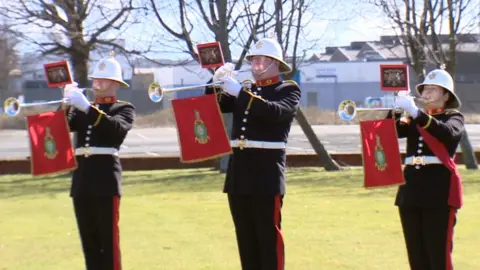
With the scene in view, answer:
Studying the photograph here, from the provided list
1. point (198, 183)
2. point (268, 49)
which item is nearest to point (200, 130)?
point (268, 49)

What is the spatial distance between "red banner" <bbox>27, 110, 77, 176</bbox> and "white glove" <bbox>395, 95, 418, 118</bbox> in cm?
232

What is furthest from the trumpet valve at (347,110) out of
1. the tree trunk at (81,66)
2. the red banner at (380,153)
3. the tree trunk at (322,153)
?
the tree trunk at (81,66)

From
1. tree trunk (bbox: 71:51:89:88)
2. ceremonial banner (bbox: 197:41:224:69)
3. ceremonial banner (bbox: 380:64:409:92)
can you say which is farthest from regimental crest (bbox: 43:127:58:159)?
tree trunk (bbox: 71:51:89:88)

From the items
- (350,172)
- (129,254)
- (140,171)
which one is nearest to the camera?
(129,254)

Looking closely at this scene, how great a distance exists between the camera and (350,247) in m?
9.12

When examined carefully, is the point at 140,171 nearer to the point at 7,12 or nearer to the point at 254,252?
the point at 7,12

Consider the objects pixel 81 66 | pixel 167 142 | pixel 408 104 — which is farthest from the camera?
pixel 167 142

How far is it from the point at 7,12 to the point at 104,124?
45.6 feet

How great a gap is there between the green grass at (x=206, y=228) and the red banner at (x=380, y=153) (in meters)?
1.82

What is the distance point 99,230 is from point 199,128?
1027mm

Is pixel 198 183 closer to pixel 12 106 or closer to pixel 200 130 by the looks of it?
pixel 200 130

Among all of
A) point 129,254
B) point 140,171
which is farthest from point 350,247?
point 140,171

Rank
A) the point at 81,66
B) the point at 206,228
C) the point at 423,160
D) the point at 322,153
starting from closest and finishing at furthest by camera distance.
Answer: the point at 423,160, the point at 206,228, the point at 81,66, the point at 322,153

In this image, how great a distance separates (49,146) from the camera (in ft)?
21.8
